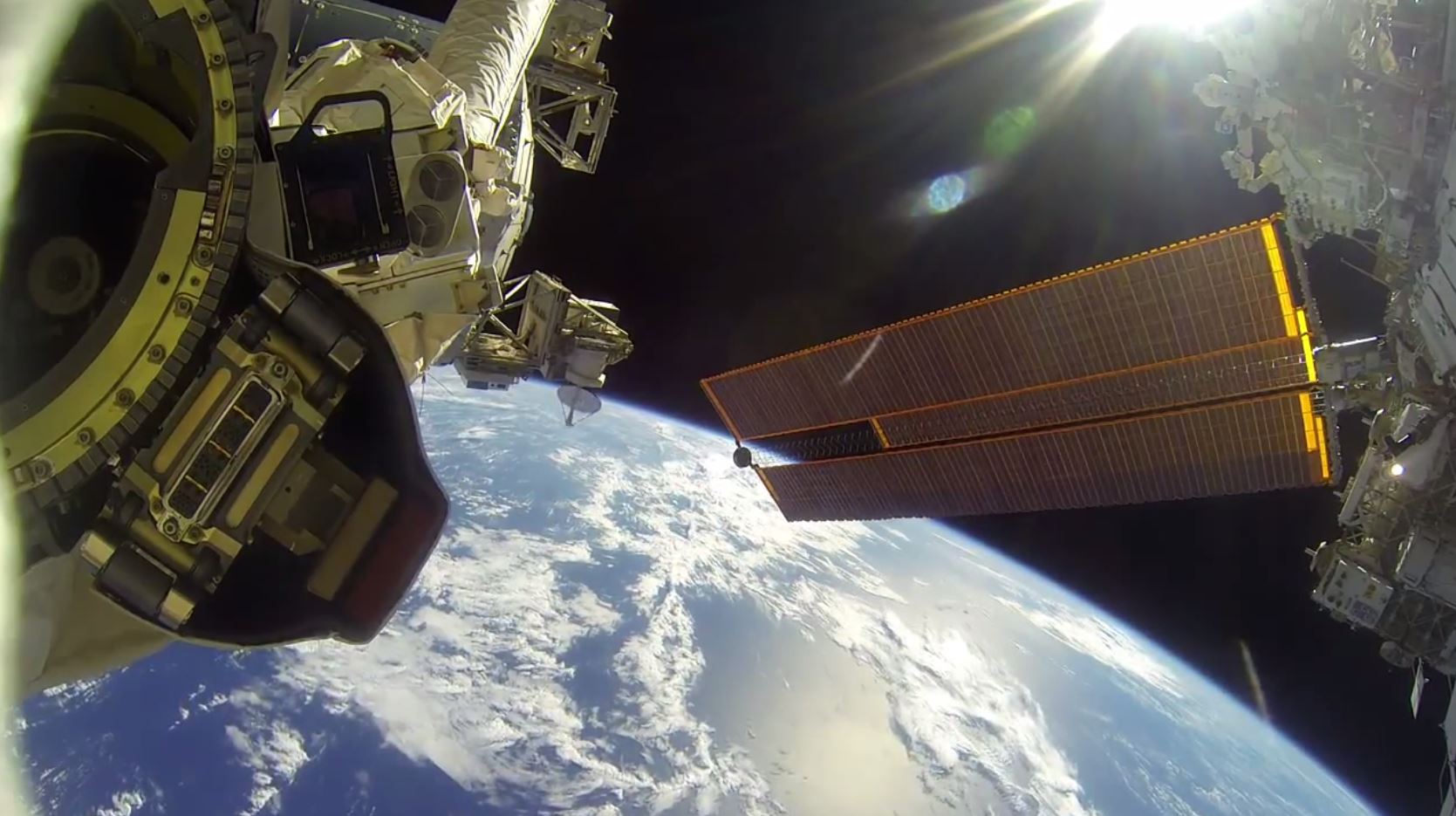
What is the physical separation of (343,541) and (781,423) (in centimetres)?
1505

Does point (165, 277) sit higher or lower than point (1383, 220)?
lower

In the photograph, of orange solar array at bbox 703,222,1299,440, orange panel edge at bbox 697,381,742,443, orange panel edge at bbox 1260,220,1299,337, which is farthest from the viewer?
orange panel edge at bbox 697,381,742,443

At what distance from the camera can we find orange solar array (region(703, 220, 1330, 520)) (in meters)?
10.3

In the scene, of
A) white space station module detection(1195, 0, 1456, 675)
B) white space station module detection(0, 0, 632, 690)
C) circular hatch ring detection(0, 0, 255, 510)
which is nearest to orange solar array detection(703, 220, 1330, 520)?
white space station module detection(1195, 0, 1456, 675)

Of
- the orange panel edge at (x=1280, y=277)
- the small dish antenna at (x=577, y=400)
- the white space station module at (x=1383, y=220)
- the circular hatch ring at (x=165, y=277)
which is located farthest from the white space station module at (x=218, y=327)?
the orange panel edge at (x=1280, y=277)

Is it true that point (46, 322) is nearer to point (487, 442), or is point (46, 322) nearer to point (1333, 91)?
point (1333, 91)

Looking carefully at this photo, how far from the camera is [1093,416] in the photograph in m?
12.3

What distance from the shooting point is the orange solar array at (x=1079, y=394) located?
406 inches

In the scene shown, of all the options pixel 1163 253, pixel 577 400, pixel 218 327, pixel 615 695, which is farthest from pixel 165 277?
→ pixel 615 695

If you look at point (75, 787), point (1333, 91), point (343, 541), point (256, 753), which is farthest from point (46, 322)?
point (256, 753)

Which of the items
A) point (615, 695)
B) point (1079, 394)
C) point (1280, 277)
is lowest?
point (615, 695)

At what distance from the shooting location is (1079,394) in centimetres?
1220

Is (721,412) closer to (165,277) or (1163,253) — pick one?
(1163,253)

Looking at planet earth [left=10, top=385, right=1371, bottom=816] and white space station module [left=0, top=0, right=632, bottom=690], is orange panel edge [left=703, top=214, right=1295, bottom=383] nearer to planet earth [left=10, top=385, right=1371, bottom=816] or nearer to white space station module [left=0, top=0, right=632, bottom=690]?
white space station module [left=0, top=0, right=632, bottom=690]
